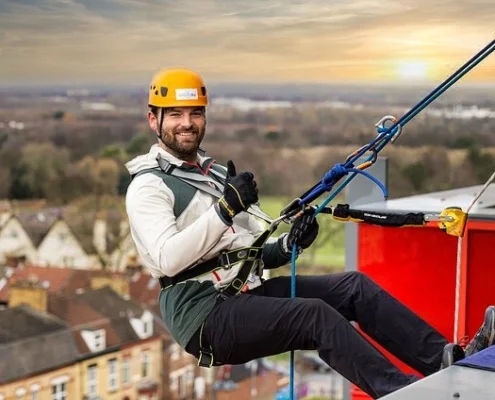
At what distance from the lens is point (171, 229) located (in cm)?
228

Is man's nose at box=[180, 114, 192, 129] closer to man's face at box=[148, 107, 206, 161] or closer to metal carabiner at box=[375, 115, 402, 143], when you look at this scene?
man's face at box=[148, 107, 206, 161]

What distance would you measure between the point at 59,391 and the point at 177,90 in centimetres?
1359

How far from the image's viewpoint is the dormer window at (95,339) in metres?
15.6

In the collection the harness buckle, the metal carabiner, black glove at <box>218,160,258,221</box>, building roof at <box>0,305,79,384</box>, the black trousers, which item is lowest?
building roof at <box>0,305,79,384</box>

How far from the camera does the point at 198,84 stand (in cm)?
254

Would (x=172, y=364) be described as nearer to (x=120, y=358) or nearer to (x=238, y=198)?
(x=120, y=358)

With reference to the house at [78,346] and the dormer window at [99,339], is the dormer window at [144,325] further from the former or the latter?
the dormer window at [99,339]

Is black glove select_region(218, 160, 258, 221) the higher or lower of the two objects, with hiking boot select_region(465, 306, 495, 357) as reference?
higher

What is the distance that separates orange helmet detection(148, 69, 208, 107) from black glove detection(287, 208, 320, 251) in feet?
1.29

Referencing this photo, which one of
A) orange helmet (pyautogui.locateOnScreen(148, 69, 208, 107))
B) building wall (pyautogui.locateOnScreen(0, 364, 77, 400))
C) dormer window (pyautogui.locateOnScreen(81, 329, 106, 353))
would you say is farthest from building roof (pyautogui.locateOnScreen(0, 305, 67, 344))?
orange helmet (pyautogui.locateOnScreen(148, 69, 208, 107))

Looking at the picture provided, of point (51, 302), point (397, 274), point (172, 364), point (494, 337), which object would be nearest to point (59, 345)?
point (51, 302)

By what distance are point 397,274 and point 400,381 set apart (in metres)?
1.07

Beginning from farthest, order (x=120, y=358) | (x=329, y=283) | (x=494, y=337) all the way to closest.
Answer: (x=120, y=358) → (x=329, y=283) → (x=494, y=337)

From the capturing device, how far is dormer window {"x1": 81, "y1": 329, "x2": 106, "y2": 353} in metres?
15.6
